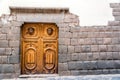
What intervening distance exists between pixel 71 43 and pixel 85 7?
1092mm

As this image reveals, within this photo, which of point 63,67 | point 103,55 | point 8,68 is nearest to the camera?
point 8,68

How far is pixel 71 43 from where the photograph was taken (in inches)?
295

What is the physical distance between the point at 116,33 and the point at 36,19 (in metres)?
2.30

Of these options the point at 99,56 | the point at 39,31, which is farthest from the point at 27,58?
the point at 99,56

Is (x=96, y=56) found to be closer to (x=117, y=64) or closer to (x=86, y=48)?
(x=86, y=48)

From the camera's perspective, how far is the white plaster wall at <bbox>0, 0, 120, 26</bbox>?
24.4ft

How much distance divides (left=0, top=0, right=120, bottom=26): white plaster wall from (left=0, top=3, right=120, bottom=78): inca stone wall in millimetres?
126

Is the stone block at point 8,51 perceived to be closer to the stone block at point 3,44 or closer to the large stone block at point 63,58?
the stone block at point 3,44

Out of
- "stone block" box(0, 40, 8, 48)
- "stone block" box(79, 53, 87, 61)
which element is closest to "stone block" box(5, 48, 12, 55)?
"stone block" box(0, 40, 8, 48)

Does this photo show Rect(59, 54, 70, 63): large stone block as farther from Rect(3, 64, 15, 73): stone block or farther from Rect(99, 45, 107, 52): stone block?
Rect(3, 64, 15, 73): stone block

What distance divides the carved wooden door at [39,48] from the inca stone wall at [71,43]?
0.65 ft

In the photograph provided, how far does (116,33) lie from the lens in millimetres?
7652

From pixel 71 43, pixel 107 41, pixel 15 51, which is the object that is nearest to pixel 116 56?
pixel 107 41

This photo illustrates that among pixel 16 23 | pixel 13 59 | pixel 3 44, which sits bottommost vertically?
pixel 13 59
